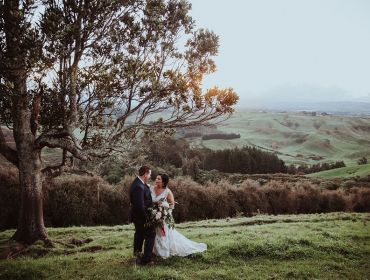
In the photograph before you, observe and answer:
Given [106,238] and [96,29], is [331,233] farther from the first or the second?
[96,29]

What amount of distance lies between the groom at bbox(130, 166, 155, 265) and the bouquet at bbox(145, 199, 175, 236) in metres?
0.18

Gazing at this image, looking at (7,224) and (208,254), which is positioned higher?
(208,254)

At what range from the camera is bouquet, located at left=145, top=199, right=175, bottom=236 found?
12.6 meters

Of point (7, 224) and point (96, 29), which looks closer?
point (96, 29)

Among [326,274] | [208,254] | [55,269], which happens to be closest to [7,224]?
[55,269]

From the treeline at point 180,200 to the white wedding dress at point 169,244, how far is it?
77.9ft

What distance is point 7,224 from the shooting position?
1438 inches

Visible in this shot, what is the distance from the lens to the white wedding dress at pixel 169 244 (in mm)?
13242

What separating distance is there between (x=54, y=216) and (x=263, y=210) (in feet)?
86.8

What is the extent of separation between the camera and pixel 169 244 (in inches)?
532

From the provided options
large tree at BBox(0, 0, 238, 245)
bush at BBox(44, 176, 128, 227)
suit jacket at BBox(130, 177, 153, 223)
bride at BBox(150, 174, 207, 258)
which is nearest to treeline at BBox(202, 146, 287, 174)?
bush at BBox(44, 176, 128, 227)

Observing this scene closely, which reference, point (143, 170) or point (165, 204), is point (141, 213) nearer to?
point (165, 204)

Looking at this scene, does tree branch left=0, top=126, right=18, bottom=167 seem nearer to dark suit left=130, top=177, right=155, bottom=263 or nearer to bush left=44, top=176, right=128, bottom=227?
dark suit left=130, top=177, right=155, bottom=263

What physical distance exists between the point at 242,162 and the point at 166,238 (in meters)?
Result: 113
